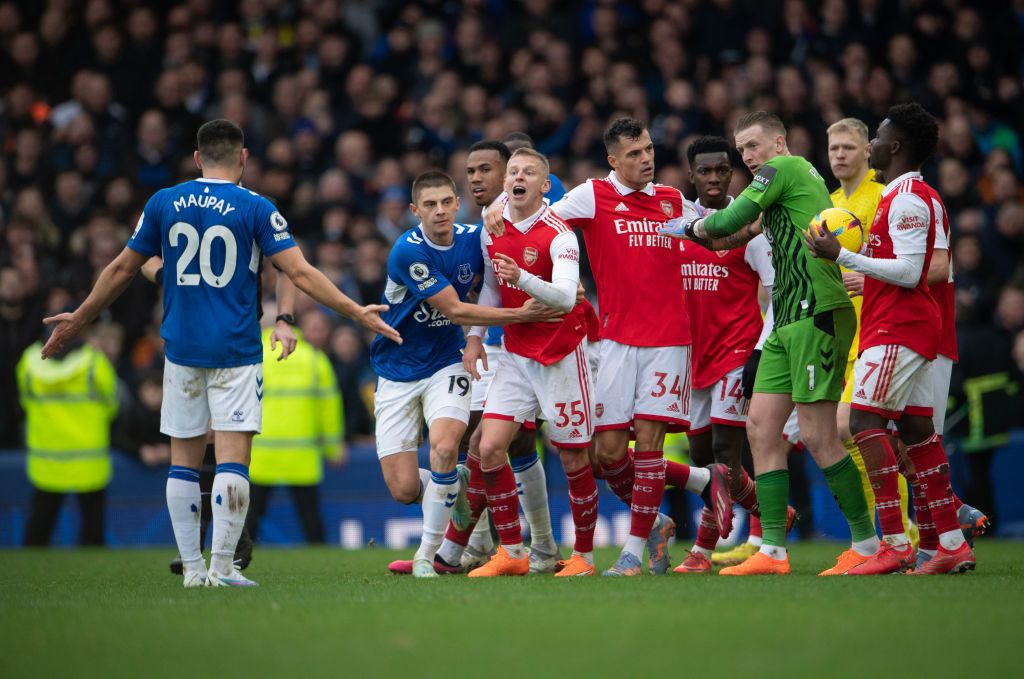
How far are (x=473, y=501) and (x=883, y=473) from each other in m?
2.55

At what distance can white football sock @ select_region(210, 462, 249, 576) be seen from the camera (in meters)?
7.26

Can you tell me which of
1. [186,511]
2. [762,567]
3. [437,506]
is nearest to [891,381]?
[762,567]

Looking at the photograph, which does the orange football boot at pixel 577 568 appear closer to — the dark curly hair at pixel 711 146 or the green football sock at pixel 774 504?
the green football sock at pixel 774 504

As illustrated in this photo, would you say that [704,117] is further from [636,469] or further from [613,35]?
[636,469]

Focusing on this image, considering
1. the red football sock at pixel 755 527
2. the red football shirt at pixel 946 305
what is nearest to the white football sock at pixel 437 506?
the red football sock at pixel 755 527

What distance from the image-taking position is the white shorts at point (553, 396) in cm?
792

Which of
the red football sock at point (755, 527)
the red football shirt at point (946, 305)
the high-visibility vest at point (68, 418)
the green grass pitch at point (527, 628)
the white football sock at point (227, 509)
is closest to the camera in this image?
the green grass pitch at point (527, 628)

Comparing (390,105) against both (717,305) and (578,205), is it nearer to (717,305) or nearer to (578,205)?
(717,305)

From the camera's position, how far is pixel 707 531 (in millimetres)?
8750

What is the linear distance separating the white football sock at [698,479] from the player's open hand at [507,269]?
1.96 meters

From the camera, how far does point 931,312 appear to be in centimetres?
752

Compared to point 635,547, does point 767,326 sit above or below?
above

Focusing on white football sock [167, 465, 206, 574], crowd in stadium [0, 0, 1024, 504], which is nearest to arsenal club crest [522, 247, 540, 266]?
white football sock [167, 465, 206, 574]

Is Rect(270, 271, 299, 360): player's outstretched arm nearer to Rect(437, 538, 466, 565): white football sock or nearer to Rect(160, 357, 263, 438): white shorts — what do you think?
Rect(160, 357, 263, 438): white shorts
